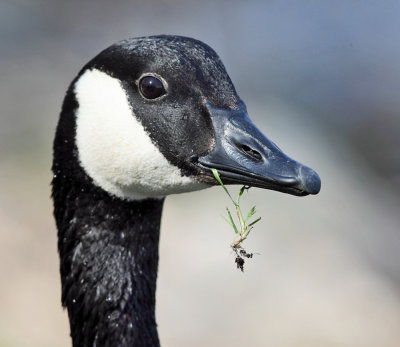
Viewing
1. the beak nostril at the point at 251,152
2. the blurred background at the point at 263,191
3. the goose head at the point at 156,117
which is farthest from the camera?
the blurred background at the point at 263,191

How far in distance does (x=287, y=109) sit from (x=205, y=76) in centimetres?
681

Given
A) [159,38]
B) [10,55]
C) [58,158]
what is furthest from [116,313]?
[10,55]

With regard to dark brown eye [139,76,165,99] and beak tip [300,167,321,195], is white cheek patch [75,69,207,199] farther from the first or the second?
beak tip [300,167,321,195]

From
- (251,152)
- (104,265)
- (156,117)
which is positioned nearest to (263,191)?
(104,265)

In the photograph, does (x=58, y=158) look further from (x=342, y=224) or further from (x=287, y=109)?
(x=287, y=109)

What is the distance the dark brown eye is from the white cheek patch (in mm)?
94

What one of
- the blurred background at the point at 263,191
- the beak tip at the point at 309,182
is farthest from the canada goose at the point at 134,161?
the blurred background at the point at 263,191

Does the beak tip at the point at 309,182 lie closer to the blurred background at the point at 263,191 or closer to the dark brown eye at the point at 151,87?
the dark brown eye at the point at 151,87

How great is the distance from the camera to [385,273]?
751 cm

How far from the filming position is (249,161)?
2773mm

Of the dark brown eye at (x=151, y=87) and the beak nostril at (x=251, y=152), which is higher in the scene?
the dark brown eye at (x=151, y=87)

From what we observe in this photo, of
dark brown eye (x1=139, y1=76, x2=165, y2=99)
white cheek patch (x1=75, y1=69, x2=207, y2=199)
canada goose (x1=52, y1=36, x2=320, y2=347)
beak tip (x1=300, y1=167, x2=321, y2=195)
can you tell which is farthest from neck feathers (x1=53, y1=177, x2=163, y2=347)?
beak tip (x1=300, y1=167, x2=321, y2=195)

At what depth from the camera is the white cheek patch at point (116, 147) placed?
2941 mm

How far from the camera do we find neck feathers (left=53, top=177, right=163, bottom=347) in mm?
3193
